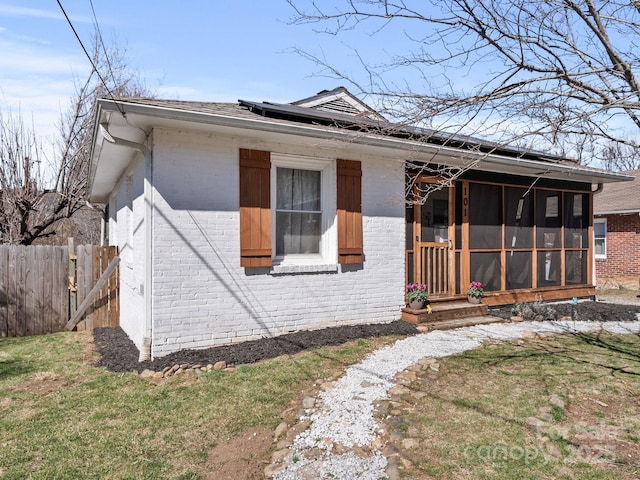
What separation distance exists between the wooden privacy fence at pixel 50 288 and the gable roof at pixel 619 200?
14842mm

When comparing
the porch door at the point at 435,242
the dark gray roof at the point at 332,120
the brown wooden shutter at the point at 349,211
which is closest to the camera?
the dark gray roof at the point at 332,120

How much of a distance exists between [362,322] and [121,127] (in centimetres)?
432

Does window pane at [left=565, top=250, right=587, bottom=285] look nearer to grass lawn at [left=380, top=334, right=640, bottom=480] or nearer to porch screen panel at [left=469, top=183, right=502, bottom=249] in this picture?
porch screen panel at [left=469, top=183, right=502, bottom=249]

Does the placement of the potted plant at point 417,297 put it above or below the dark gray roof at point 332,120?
below

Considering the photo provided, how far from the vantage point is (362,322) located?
6.43 metres

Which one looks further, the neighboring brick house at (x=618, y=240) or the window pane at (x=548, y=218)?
the neighboring brick house at (x=618, y=240)

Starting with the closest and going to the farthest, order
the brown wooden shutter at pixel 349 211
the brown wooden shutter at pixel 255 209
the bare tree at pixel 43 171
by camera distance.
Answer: the brown wooden shutter at pixel 255 209 → the brown wooden shutter at pixel 349 211 → the bare tree at pixel 43 171

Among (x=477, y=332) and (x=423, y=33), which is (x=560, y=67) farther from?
(x=477, y=332)

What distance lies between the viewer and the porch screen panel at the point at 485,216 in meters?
7.77

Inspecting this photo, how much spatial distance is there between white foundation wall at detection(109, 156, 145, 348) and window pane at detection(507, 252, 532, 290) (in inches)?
267

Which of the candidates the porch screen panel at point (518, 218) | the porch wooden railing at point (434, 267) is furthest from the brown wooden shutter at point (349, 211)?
the porch screen panel at point (518, 218)

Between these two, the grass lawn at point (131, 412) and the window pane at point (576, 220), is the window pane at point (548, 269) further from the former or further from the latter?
the grass lawn at point (131, 412)

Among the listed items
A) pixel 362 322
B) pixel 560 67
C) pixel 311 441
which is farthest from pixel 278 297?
pixel 560 67

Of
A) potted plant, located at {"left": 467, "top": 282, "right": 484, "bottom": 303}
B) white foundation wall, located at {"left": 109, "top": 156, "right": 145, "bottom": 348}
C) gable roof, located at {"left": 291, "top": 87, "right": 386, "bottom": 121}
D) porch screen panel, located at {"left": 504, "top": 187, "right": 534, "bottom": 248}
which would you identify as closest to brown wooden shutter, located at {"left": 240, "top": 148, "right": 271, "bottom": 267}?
white foundation wall, located at {"left": 109, "top": 156, "right": 145, "bottom": 348}
